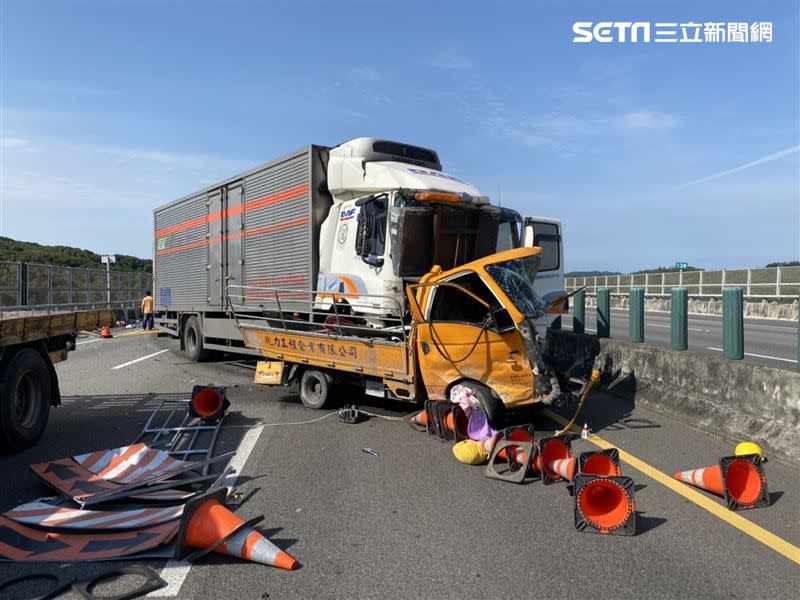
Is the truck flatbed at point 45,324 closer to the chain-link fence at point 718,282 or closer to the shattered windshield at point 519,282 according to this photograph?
the shattered windshield at point 519,282

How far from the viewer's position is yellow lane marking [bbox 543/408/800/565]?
3.87m

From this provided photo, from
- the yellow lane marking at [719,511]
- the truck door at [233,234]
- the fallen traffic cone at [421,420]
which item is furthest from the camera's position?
the truck door at [233,234]

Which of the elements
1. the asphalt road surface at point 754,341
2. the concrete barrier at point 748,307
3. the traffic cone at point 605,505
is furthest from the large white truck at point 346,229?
the concrete barrier at point 748,307

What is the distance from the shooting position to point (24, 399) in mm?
6543

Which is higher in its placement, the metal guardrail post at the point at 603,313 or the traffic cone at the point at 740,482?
the metal guardrail post at the point at 603,313

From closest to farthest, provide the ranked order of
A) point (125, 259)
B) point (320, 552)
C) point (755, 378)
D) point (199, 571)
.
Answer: point (199, 571) → point (320, 552) → point (755, 378) → point (125, 259)

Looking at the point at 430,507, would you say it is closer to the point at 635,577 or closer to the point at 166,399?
the point at 635,577

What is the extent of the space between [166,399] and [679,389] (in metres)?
7.28

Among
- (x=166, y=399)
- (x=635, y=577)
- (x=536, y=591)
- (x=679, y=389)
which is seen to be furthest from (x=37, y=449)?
(x=679, y=389)

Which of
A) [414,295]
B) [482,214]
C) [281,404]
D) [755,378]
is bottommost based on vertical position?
[281,404]

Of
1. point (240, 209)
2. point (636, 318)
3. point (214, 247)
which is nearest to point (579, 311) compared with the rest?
point (636, 318)

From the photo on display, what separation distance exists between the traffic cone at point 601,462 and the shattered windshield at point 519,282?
1719mm

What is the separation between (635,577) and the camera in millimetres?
3500

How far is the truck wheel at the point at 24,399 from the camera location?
593 cm
